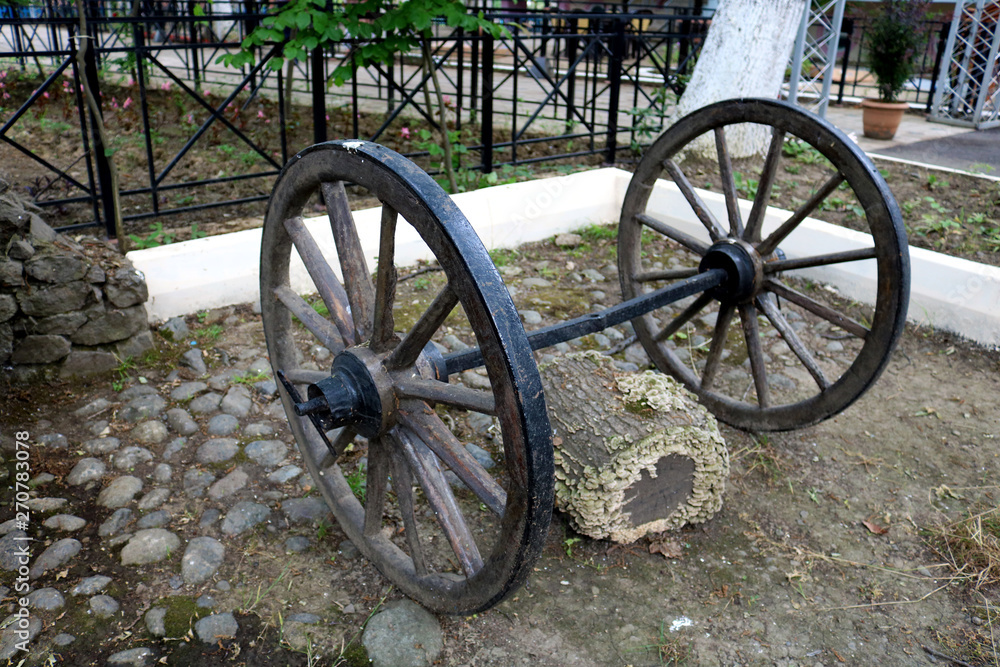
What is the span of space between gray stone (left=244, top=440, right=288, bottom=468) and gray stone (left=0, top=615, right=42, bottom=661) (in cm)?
94

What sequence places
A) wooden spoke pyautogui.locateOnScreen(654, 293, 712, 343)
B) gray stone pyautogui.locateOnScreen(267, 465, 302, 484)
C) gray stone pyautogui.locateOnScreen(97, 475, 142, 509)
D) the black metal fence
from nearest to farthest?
gray stone pyautogui.locateOnScreen(97, 475, 142, 509)
gray stone pyautogui.locateOnScreen(267, 465, 302, 484)
wooden spoke pyautogui.locateOnScreen(654, 293, 712, 343)
the black metal fence

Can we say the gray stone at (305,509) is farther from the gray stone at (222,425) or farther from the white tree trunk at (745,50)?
the white tree trunk at (745,50)

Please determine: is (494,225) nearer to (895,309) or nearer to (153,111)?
(895,309)

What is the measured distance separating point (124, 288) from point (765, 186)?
2708 mm

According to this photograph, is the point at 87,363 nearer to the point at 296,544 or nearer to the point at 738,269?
the point at 296,544

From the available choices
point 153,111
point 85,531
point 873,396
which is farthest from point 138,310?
point 153,111

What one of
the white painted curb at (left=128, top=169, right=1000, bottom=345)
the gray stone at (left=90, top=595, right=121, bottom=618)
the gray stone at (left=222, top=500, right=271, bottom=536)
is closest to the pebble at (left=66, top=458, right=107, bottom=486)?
the gray stone at (left=222, top=500, right=271, bottom=536)

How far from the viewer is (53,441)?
302 centimetres

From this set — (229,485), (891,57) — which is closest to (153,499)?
(229,485)

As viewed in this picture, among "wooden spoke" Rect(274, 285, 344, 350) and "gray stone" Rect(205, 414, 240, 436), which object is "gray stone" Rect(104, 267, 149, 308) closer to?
"gray stone" Rect(205, 414, 240, 436)

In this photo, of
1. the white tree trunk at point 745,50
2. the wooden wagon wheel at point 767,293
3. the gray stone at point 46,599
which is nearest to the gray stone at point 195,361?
the gray stone at point 46,599

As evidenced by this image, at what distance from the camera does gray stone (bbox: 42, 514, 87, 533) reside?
261cm

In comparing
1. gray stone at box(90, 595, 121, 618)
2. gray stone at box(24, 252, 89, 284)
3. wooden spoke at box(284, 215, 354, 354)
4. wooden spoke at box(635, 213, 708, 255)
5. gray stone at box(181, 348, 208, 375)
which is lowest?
gray stone at box(90, 595, 121, 618)

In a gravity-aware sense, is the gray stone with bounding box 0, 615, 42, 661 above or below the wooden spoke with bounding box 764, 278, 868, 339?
below
